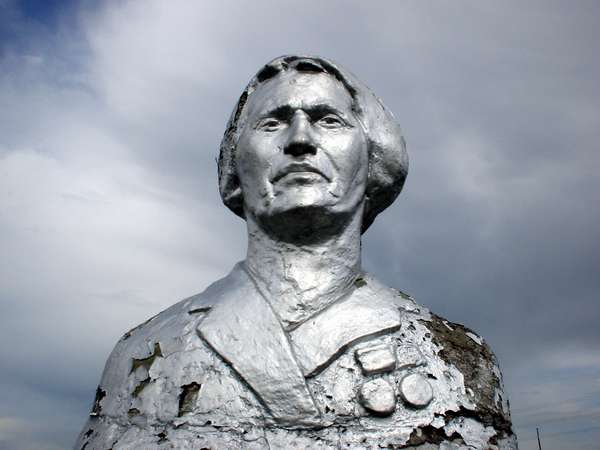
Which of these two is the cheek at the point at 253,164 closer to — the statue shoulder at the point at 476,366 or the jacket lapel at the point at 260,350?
the jacket lapel at the point at 260,350

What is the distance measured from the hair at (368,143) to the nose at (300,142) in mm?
585

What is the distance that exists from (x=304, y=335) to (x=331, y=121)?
152cm

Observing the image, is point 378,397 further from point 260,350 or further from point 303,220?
point 303,220

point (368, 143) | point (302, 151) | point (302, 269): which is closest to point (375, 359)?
point (302, 269)

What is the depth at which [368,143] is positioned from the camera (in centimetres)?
510

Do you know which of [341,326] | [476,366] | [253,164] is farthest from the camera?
[253,164]

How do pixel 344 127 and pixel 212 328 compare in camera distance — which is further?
pixel 344 127

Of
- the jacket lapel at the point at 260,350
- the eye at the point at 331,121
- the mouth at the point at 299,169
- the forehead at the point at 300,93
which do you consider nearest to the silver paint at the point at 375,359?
the jacket lapel at the point at 260,350

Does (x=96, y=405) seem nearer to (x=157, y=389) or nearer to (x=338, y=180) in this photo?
(x=157, y=389)

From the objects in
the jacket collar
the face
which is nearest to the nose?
the face

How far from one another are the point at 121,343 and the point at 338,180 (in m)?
1.78

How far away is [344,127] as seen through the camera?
4895 millimetres

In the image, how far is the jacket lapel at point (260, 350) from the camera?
3.89 metres

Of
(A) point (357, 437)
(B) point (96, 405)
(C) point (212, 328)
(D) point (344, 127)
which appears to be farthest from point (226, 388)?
(D) point (344, 127)
